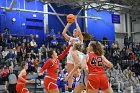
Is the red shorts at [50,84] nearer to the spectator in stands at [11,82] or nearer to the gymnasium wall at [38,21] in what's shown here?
the spectator in stands at [11,82]

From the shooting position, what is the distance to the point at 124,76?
78.9ft

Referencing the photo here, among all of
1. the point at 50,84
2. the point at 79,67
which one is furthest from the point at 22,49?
the point at 79,67

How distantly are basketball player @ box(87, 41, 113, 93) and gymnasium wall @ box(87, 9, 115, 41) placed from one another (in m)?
23.9

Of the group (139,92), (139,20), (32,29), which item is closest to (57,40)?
(32,29)

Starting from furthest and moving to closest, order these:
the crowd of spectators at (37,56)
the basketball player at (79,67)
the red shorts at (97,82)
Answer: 1. the crowd of spectators at (37,56)
2. the basketball player at (79,67)
3. the red shorts at (97,82)

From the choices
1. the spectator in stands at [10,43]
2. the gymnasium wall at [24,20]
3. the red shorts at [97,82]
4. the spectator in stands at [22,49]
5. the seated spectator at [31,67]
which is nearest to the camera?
the red shorts at [97,82]

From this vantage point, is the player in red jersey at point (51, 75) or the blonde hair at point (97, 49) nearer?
the blonde hair at point (97, 49)

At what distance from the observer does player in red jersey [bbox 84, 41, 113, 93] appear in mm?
7457

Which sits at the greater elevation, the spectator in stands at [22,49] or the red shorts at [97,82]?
the red shorts at [97,82]

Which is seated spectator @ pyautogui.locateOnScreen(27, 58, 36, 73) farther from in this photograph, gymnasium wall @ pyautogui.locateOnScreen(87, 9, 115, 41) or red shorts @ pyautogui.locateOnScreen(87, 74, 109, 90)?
gymnasium wall @ pyautogui.locateOnScreen(87, 9, 115, 41)

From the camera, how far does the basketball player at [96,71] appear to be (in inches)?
294

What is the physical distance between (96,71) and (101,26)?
25.0m

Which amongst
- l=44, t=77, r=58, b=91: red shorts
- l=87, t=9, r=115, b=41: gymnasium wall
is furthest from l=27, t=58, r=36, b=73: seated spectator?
l=87, t=9, r=115, b=41: gymnasium wall

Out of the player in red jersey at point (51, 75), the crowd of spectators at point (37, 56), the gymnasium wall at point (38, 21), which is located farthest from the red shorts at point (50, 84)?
the gymnasium wall at point (38, 21)
